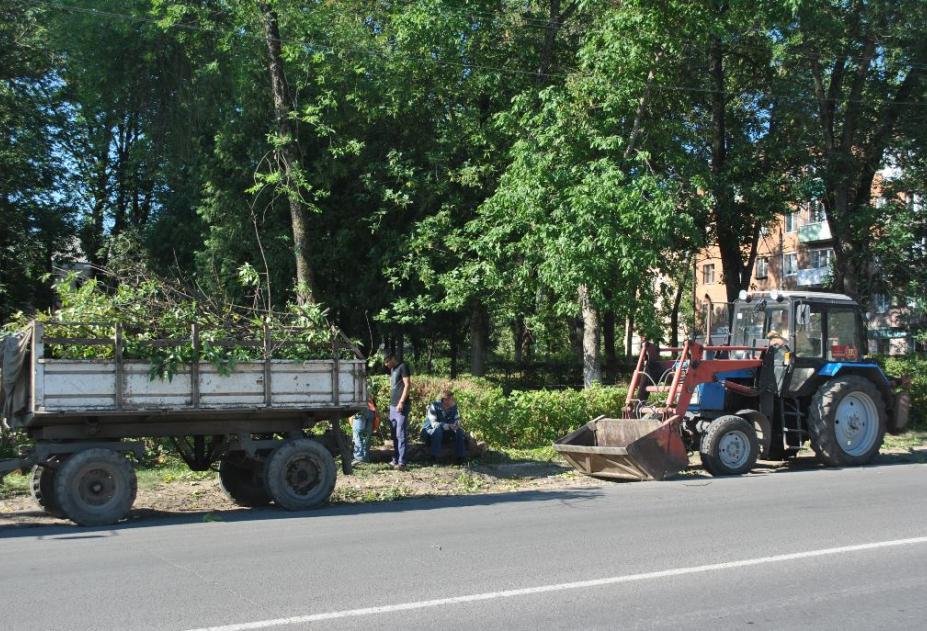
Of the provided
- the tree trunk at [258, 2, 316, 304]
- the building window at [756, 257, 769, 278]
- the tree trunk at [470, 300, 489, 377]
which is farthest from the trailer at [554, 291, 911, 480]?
the building window at [756, 257, 769, 278]

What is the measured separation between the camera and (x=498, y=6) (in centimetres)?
2438

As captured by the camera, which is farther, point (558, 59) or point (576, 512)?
point (558, 59)

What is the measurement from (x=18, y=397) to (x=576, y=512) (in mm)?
6406

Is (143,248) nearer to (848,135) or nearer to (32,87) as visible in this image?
(32,87)

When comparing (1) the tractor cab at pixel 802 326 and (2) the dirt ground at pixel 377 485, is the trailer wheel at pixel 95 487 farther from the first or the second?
(1) the tractor cab at pixel 802 326

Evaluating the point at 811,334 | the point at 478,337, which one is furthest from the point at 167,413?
the point at 478,337

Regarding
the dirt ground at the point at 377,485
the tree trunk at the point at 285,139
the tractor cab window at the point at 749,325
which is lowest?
the dirt ground at the point at 377,485

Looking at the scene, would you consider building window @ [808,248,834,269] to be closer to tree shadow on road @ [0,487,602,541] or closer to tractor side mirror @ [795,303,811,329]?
tractor side mirror @ [795,303,811,329]

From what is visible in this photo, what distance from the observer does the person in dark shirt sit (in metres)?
14.2

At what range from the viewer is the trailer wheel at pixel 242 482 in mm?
11570

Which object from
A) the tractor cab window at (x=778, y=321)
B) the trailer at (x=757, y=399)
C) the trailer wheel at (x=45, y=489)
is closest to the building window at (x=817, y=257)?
the trailer at (x=757, y=399)

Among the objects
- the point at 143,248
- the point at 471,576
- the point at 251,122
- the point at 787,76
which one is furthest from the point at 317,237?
the point at 471,576

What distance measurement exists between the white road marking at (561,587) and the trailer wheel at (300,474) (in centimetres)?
486

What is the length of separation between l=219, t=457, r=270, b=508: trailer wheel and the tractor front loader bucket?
448 cm
